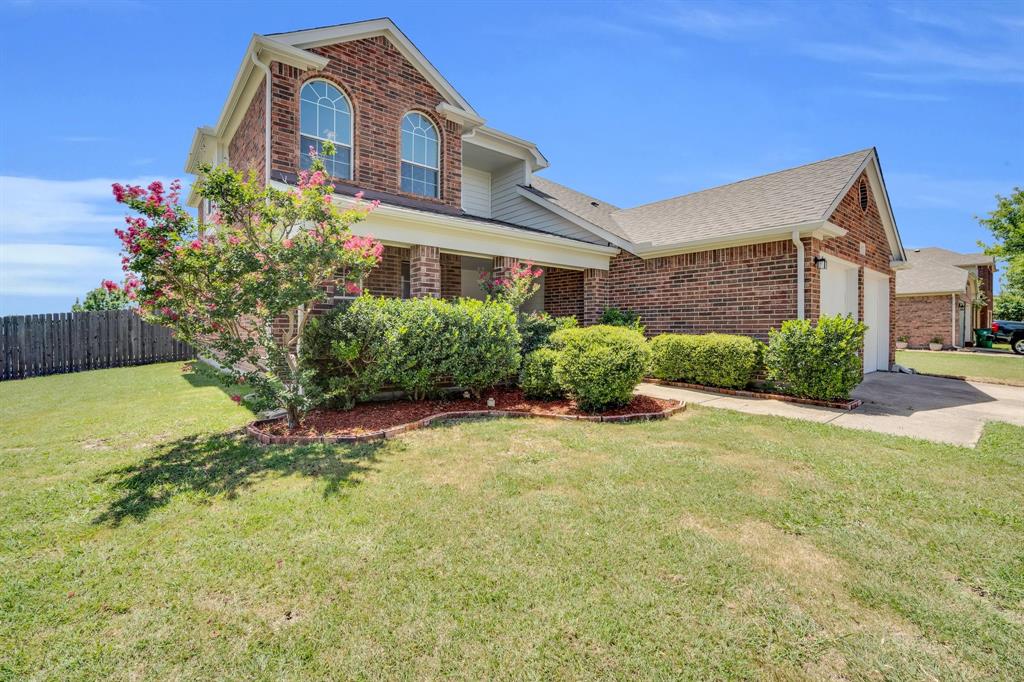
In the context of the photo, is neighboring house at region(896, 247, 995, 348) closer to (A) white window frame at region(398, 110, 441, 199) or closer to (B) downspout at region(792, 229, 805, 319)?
(B) downspout at region(792, 229, 805, 319)

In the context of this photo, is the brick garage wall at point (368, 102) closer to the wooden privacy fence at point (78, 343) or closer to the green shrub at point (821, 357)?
the green shrub at point (821, 357)

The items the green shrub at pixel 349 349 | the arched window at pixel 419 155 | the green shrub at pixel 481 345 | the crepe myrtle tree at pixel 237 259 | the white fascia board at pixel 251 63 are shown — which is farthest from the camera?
the arched window at pixel 419 155

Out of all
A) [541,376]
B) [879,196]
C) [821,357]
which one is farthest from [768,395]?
[879,196]

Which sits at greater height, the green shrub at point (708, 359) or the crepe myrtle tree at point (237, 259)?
the crepe myrtle tree at point (237, 259)

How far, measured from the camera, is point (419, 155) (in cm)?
1078

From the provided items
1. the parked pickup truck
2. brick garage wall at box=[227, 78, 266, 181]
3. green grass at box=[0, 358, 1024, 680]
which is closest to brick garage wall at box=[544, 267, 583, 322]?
brick garage wall at box=[227, 78, 266, 181]

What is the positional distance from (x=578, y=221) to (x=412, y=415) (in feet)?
25.8

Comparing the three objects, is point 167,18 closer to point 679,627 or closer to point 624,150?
point 679,627

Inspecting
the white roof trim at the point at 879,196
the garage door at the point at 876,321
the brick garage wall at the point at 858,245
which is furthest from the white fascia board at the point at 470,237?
the garage door at the point at 876,321

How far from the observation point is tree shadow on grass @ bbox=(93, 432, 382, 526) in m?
3.69

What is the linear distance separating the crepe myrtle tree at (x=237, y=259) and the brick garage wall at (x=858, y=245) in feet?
28.1

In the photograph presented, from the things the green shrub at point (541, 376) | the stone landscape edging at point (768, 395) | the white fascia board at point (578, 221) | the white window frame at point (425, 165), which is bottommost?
the stone landscape edging at point (768, 395)

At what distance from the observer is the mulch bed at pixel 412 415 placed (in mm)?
5414

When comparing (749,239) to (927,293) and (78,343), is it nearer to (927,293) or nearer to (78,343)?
(78,343)
